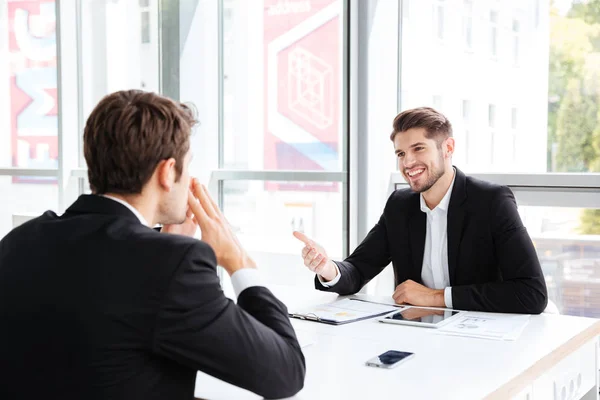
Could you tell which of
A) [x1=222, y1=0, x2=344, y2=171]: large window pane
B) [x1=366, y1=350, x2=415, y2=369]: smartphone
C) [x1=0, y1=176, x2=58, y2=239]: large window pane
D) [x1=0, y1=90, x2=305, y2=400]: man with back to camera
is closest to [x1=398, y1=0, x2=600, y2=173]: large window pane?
[x1=222, y1=0, x2=344, y2=171]: large window pane

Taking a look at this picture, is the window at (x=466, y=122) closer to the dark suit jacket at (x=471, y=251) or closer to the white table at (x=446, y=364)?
the dark suit jacket at (x=471, y=251)

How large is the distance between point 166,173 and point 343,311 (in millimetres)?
1184

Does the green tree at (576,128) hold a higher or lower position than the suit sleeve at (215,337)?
higher

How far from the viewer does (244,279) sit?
1.64 metres

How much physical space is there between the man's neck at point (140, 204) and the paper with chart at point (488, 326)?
1064 mm

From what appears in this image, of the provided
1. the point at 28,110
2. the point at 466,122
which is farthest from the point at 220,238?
the point at 28,110

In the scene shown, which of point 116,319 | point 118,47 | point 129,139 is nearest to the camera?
point 116,319

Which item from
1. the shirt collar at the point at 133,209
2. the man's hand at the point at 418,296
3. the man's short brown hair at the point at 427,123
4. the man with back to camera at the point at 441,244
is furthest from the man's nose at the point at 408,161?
the shirt collar at the point at 133,209

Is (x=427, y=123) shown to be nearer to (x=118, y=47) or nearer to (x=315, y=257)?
(x=315, y=257)

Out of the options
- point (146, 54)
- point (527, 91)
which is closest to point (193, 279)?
point (527, 91)

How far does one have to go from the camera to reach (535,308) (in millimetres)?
2521

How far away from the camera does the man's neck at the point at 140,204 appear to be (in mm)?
1507

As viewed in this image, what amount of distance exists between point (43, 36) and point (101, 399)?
5.34 m

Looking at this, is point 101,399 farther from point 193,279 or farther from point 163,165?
point 163,165
